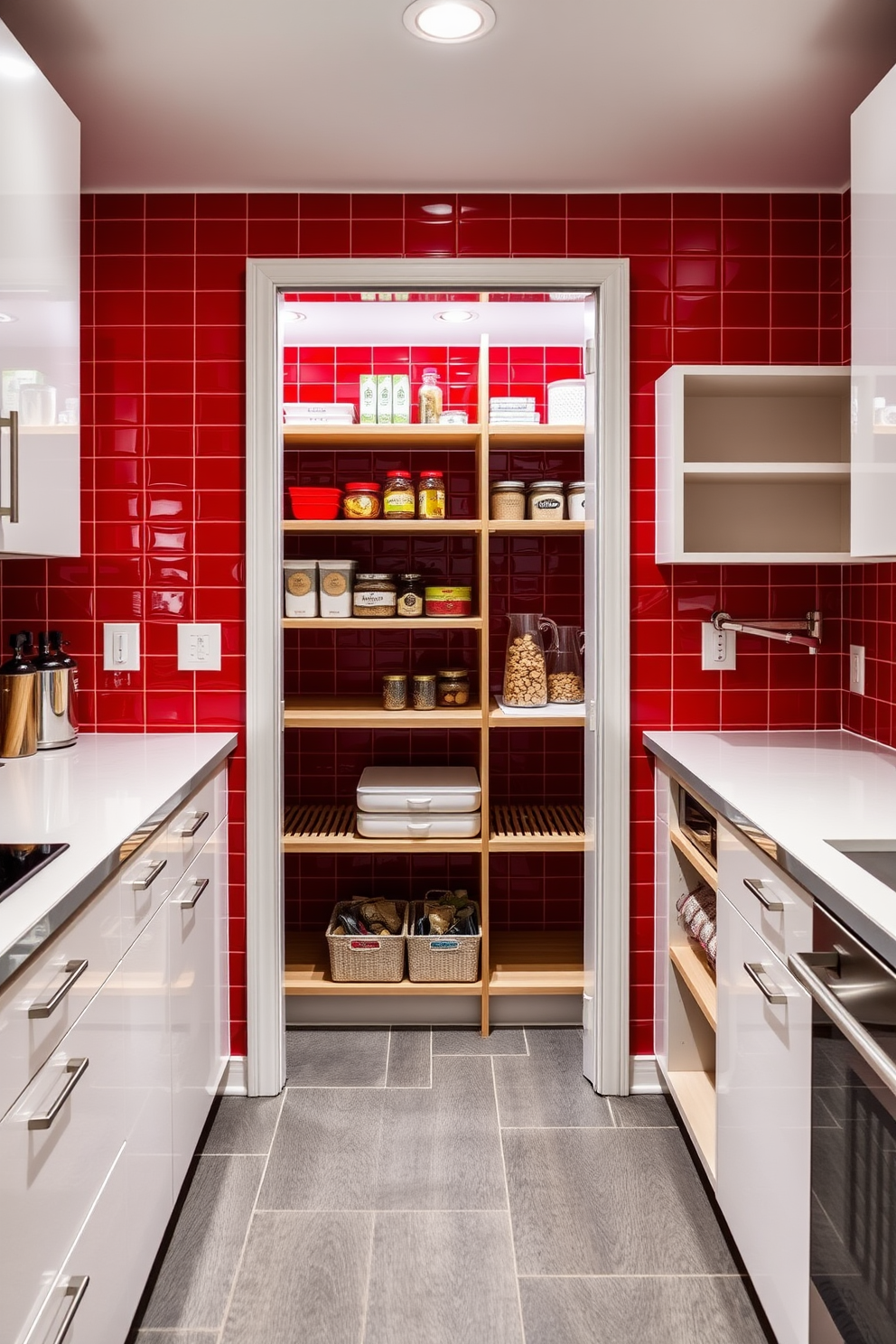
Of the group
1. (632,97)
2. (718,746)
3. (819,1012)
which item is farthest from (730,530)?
(819,1012)

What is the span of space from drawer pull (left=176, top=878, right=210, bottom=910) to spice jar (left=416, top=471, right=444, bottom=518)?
3.99 ft

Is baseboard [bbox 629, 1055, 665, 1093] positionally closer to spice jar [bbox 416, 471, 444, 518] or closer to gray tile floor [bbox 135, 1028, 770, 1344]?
gray tile floor [bbox 135, 1028, 770, 1344]

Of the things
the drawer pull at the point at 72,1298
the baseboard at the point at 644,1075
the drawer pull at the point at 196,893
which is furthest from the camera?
the baseboard at the point at 644,1075

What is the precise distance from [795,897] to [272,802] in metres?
1.43

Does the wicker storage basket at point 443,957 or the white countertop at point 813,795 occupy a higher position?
the white countertop at point 813,795

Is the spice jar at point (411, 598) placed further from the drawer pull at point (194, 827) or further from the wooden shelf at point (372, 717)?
the drawer pull at point (194, 827)

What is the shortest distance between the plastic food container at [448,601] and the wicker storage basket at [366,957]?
0.94m

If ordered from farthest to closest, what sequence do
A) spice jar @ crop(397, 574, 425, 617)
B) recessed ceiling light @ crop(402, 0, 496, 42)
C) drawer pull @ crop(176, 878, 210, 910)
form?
spice jar @ crop(397, 574, 425, 617) → drawer pull @ crop(176, 878, 210, 910) → recessed ceiling light @ crop(402, 0, 496, 42)

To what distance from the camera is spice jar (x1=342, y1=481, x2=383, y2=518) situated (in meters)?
2.81

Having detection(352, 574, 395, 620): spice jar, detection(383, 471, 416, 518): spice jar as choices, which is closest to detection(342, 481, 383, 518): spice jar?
detection(383, 471, 416, 518): spice jar

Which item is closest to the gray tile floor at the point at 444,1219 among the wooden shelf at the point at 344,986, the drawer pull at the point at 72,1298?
the wooden shelf at the point at 344,986

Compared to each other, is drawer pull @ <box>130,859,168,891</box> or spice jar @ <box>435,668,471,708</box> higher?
spice jar @ <box>435,668,471,708</box>

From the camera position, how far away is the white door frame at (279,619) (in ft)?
7.86

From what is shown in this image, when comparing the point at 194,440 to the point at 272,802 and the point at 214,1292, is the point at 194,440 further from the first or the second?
the point at 214,1292
